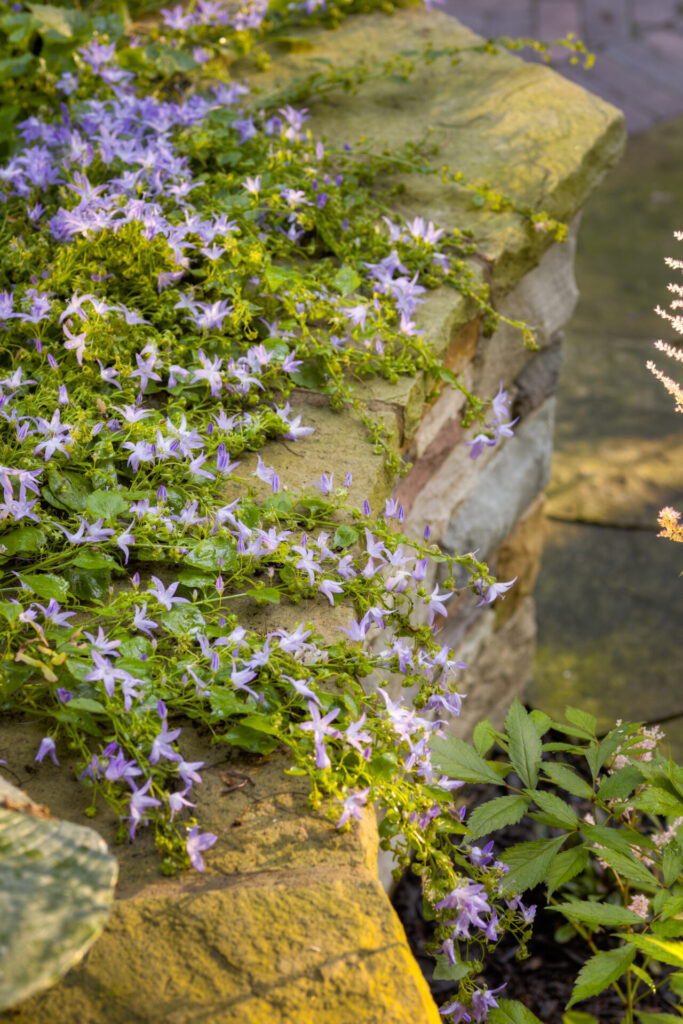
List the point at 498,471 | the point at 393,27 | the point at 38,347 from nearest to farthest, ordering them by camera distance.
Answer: the point at 38,347
the point at 498,471
the point at 393,27

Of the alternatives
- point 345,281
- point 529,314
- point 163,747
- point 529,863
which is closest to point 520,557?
point 529,314

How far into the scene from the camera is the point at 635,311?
396cm

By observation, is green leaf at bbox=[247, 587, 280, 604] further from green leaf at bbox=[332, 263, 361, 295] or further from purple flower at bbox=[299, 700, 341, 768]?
green leaf at bbox=[332, 263, 361, 295]

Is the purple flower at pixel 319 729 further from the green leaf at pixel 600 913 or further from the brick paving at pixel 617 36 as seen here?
the brick paving at pixel 617 36

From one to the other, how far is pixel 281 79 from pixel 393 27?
1.49ft

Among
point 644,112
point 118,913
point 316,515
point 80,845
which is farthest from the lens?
point 644,112

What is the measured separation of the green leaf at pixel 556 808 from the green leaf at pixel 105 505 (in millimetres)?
640

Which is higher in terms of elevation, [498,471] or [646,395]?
[498,471]

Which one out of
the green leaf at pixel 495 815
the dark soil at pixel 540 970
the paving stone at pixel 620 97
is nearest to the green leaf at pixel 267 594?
the green leaf at pixel 495 815

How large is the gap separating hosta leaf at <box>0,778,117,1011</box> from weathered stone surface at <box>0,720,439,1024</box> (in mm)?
128

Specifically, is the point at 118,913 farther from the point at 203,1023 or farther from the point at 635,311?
the point at 635,311

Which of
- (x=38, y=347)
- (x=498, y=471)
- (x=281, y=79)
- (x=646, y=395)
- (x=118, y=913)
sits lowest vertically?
(x=646, y=395)

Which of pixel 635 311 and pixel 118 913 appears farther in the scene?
pixel 635 311

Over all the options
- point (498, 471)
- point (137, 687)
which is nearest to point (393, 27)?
point (498, 471)
